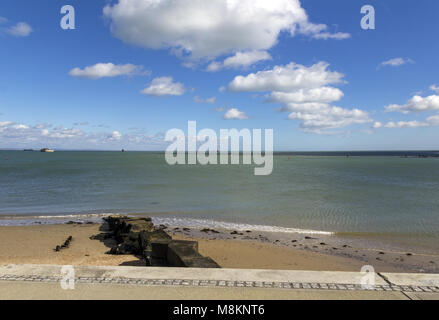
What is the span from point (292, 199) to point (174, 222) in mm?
13364

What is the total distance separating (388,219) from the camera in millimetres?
20641

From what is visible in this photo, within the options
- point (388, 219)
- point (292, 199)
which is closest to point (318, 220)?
point (388, 219)

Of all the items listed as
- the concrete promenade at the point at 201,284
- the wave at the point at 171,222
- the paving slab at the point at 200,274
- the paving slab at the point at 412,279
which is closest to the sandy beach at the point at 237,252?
the wave at the point at 171,222

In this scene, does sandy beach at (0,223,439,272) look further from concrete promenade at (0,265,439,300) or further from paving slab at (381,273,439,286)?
paving slab at (381,273,439,286)

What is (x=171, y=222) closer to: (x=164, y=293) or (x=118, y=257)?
(x=118, y=257)

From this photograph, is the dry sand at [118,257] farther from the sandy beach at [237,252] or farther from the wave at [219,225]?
the wave at [219,225]

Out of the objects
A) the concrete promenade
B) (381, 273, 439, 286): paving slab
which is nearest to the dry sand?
the concrete promenade

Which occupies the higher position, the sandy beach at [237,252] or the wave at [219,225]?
the sandy beach at [237,252]

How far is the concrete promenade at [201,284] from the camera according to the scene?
16.8ft

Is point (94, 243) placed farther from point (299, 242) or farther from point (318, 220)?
point (318, 220)

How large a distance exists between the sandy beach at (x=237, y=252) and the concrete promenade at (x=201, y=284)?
5.47m

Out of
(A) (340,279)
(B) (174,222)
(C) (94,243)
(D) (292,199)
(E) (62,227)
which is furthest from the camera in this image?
(D) (292,199)

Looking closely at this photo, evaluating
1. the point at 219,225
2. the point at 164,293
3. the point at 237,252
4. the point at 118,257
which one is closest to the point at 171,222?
the point at 219,225

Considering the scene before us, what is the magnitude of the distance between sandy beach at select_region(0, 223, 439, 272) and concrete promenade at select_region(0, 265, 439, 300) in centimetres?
547
